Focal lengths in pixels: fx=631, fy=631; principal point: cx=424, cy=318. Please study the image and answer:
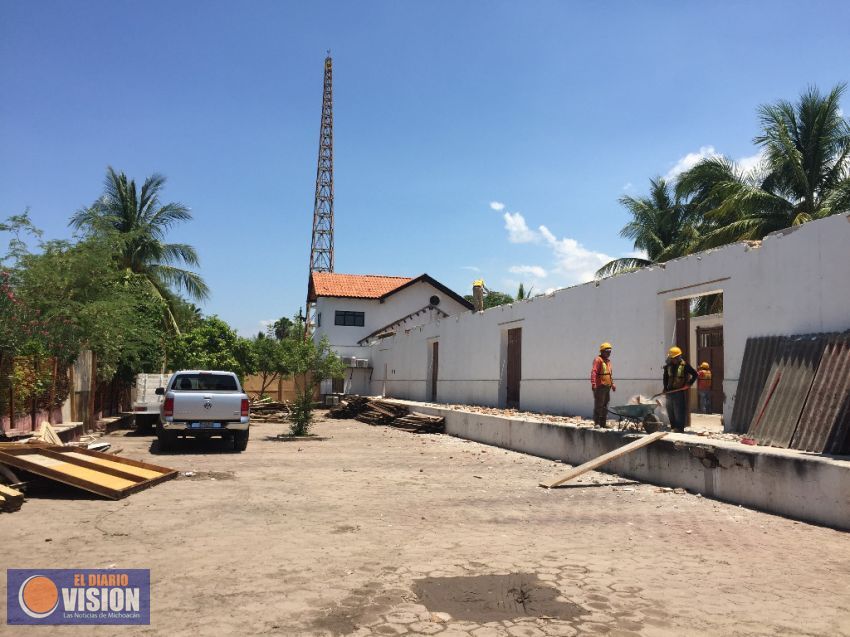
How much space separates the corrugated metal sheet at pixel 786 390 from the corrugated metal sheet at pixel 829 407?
0.16m

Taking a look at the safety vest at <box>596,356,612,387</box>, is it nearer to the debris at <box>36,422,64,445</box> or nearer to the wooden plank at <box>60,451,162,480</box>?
the wooden plank at <box>60,451,162,480</box>

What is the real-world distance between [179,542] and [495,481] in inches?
223

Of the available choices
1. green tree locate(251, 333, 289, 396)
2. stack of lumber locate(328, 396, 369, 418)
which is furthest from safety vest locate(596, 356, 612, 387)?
green tree locate(251, 333, 289, 396)

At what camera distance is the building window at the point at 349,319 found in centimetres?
4281

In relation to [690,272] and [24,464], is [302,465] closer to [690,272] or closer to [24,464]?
[24,464]

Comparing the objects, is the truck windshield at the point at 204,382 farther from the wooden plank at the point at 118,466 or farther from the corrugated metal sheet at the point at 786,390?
the corrugated metal sheet at the point at 786,390

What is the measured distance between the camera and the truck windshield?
1443 cm

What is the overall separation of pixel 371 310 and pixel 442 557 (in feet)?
125

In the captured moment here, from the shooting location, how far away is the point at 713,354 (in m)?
19.9

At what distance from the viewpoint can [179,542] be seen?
20.1 feet

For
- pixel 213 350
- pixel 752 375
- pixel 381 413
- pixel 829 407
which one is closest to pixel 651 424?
pixel 752 375

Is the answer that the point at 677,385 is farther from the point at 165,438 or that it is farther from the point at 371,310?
the point at 371,310

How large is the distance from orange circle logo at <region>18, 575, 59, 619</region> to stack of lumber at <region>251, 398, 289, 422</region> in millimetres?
20739

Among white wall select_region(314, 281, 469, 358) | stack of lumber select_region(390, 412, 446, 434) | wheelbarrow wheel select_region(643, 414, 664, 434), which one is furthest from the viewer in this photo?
white wall select_region(314, 281, 469, 358)
